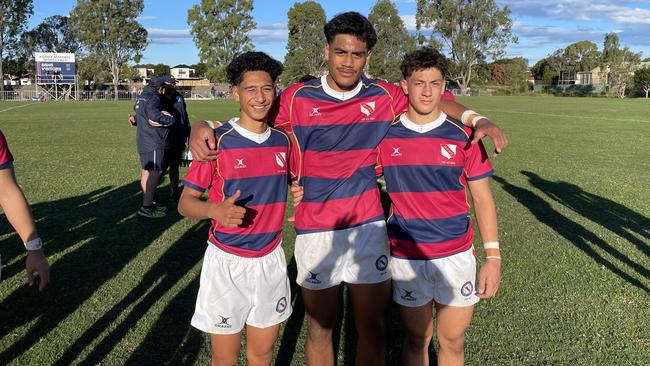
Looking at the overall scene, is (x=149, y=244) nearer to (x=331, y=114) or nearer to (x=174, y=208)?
(x=174, y=208)

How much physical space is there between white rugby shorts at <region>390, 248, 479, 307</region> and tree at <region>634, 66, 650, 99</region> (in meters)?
69.2

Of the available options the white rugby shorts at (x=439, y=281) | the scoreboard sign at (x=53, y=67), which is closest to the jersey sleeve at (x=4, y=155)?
the white rugby shorts at (x=439, y=281)

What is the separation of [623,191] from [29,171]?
12.2 meters

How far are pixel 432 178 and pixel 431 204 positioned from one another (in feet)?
0.48

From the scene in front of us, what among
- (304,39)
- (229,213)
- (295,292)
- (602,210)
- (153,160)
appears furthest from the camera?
(304,39)

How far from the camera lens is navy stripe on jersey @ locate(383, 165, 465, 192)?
281 cm

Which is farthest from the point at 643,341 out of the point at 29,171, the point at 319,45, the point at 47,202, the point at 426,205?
the point at 319,45

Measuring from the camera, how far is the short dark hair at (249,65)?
279cm

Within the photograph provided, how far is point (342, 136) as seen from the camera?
2916 mm

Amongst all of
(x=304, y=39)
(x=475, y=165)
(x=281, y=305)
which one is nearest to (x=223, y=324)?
(x=281, y=305)

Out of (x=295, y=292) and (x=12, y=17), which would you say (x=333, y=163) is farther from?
(x=12, y=17)

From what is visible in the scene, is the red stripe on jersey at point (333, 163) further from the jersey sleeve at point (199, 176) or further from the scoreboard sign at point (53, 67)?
the scoreboard sign at point (53, 67)

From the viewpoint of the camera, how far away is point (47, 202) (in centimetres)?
838

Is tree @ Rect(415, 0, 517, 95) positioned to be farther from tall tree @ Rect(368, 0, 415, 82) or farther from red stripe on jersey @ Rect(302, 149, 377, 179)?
red stripe on jersey @ Rect(302, 149, 377, 179)
